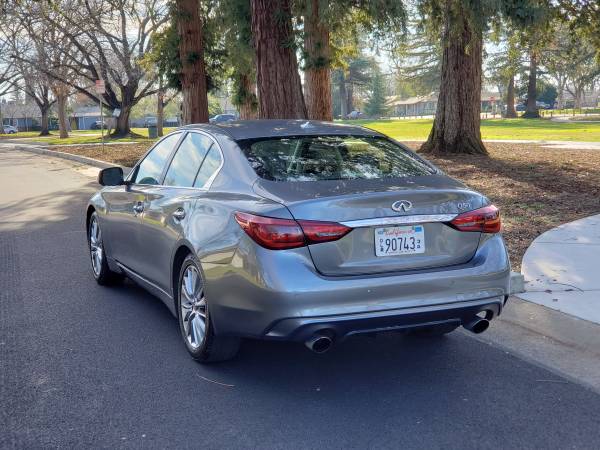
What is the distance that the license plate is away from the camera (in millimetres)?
4250

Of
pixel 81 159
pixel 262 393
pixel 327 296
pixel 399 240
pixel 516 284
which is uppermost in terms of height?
pixel 399 240

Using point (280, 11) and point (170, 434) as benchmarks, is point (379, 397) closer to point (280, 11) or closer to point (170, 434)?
point (170, 434)

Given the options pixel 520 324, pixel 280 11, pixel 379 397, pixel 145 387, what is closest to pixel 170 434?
pixel 145 387

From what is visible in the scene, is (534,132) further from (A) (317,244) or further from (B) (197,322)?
(A) (317,244)

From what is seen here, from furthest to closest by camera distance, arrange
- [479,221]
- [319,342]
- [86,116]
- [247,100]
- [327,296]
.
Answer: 1. [86,116]
2. [247,100]
3. [479,221]
4. [319,342]
5. [327,296]

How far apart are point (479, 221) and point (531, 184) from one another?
9.31 metres

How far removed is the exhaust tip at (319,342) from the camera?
420 centimetres

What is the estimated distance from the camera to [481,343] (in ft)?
17.7

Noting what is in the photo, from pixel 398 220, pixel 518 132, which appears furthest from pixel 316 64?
pixel 518 132

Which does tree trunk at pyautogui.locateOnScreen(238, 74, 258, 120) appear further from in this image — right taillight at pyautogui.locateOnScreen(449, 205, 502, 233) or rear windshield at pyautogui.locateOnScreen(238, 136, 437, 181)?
right taillight at pyautogui.locateOnScreen(449, 205, 502, 233)

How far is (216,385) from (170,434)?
731 mm

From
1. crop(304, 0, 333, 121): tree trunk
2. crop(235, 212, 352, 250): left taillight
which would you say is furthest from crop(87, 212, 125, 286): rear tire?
crop(304, 0, 333, 121): tree trunk

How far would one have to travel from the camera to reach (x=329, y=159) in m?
5.02

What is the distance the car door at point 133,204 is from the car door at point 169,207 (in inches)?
4.4
